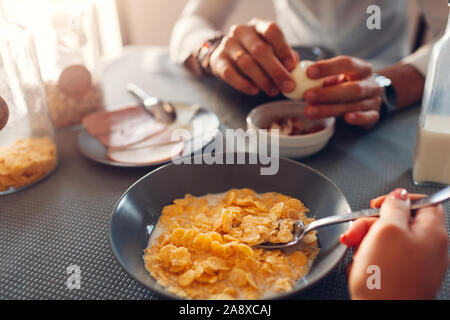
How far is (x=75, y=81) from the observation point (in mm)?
1004

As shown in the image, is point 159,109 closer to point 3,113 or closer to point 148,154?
point 148,154

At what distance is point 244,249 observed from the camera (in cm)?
58

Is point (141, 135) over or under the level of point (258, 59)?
under

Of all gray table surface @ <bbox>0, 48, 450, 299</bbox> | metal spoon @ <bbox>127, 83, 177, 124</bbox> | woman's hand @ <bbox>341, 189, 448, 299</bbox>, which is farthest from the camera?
metal spoon @ <bbox>127, 83, 177, 124</bbox>

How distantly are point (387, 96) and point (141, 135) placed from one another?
66 cm

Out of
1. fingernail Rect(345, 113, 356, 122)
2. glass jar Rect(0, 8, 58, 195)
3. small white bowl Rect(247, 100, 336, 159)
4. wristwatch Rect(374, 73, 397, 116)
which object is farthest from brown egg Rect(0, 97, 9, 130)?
wristwatch Rect(374, 73, 397, 116)

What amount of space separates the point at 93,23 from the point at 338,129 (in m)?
0.72

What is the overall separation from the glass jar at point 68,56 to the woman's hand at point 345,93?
0.58 metres

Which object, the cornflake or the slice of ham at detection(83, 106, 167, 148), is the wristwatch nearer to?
the cornflake

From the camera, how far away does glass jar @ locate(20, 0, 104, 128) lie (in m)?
0.99

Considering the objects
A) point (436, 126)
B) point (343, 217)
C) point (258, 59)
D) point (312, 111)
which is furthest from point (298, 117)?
point (343, 217)

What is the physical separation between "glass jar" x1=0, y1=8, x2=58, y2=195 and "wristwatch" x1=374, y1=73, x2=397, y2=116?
2.74ft

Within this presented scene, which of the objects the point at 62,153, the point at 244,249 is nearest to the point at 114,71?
the point at 62,153
